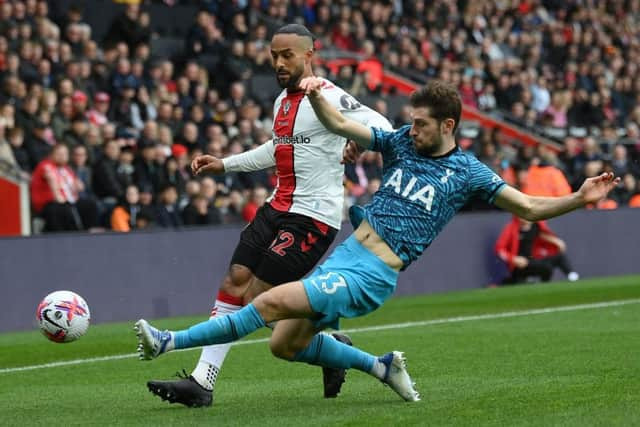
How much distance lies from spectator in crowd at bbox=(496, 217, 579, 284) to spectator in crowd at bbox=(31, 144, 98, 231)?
679 centimetres

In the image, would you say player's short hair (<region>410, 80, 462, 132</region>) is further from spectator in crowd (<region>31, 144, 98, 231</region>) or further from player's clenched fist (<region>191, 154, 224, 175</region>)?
spectator in crowd (<region>31, 144, 98, 231</region>)

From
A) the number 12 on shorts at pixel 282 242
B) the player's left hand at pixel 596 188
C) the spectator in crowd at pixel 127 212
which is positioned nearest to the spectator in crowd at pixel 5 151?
the spectator in crowd at pixel 127 212

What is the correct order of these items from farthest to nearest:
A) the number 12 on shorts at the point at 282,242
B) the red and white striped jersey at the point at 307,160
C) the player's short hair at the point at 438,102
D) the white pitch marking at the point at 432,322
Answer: the white pitch marking at the point at 432,322, the red and white striped jersey at the point at 307,160, the number 12 on shorts at the point at 282,242, the player's short hair at the point at 438,102

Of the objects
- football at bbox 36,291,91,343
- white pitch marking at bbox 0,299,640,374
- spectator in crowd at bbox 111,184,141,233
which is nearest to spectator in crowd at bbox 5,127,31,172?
spectator in crowd at bbox 111,184,141,233

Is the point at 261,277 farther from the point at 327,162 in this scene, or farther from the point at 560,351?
the point at 560,351

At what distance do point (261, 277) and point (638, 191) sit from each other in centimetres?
1826

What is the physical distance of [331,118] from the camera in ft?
25.0

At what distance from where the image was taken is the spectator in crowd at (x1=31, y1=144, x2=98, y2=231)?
53.7 ft

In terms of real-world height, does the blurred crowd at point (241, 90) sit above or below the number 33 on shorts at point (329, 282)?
below

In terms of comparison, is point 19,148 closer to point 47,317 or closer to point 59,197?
point 59,197

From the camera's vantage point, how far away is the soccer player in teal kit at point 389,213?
741 cm

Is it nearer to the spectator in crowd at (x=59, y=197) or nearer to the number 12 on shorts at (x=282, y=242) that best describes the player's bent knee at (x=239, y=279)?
the number 12 on shorts at (x=282, y=242)

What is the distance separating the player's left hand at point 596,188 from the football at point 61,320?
3.27m

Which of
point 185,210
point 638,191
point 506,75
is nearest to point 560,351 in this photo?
point 185,210
